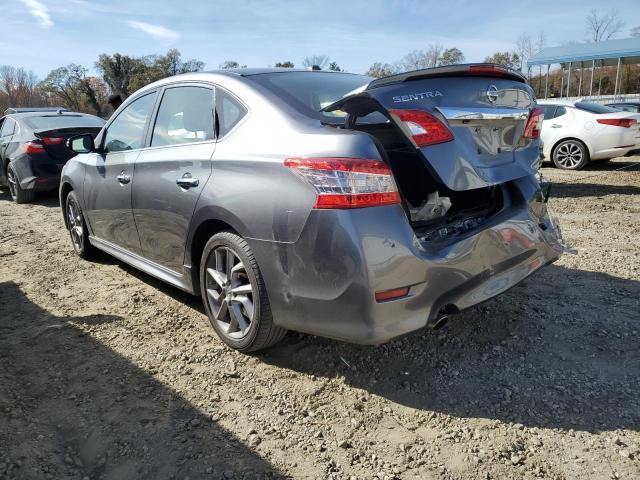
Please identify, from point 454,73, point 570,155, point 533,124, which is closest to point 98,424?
point 454,73

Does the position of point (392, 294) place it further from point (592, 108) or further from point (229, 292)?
point (592, 108)

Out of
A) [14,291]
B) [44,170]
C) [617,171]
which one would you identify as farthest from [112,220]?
[617,171]

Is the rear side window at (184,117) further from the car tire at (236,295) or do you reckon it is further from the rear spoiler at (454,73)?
the rear spoiler at (454,73)

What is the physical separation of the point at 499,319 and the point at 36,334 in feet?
10.3

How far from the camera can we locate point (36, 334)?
3434 mm

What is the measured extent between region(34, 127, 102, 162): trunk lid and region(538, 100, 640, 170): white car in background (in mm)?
8848

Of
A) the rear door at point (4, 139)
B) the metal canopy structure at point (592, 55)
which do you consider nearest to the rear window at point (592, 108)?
the rear door at point (4, 139)

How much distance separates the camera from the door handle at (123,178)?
3.79 meters

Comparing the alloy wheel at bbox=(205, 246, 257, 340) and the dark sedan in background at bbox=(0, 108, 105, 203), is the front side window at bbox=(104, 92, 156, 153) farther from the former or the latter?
the dark sedan in background at bbox=(0, 108, 105, 203)

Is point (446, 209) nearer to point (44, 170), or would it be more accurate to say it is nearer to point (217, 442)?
point (217, 442)

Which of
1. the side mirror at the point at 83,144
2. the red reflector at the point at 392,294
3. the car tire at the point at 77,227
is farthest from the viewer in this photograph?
the car tire at the point at 77,227

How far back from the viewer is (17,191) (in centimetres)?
860

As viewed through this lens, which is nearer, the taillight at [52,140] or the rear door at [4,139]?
the taillight at [52,140]

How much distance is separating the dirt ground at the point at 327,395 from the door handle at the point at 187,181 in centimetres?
103
